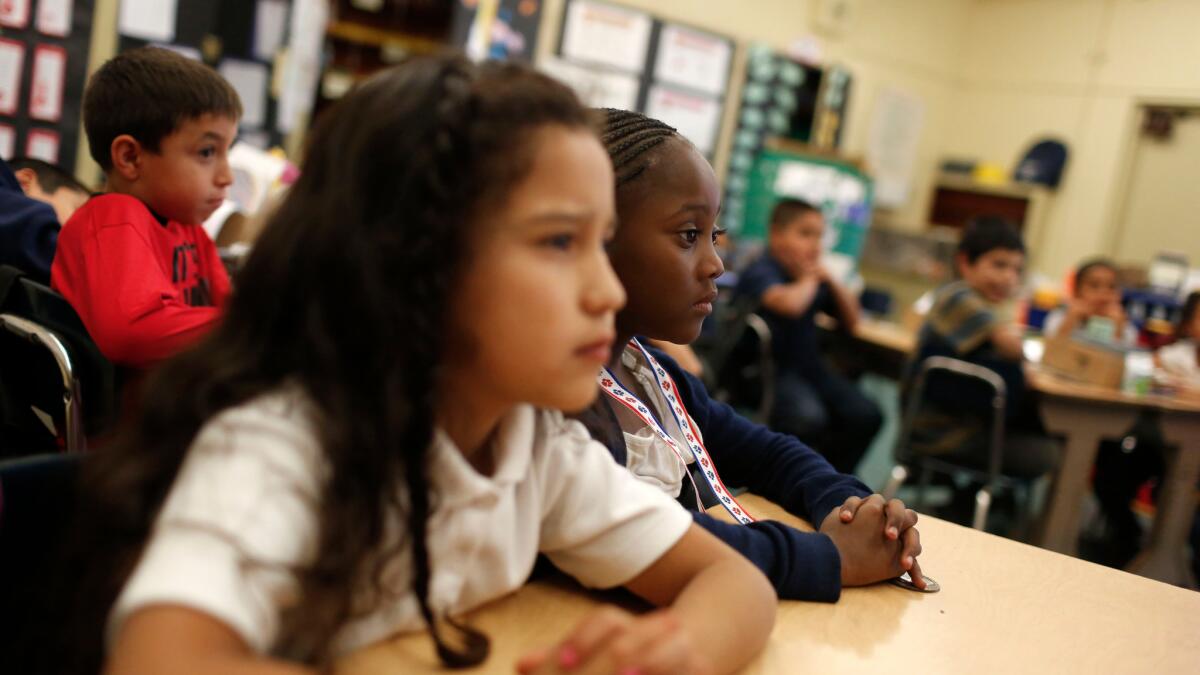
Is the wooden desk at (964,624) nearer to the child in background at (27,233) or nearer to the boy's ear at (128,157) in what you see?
the boy's ear at (128,157)

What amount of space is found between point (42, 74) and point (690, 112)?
3588 mm

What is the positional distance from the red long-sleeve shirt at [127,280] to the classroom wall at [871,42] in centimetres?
401

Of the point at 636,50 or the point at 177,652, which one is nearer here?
the point at 177,652

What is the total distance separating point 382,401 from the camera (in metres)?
0.60

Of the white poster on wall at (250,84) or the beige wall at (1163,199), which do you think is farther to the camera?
the beige wall at (1163,199)

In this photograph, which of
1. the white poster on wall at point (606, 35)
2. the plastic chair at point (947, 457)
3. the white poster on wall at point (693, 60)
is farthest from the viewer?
the white poster on wall at point (693, 60)

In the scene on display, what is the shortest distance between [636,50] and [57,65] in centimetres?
314

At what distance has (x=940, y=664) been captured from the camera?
833mm

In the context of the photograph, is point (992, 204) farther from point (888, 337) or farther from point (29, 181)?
point (29, 181)

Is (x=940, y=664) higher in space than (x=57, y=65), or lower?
lower

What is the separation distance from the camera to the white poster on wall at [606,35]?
5309 millimetres

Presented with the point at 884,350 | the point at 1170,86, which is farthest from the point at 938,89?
the point at 884,350

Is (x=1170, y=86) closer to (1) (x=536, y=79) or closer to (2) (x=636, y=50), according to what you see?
(2) (x=636, y=50)

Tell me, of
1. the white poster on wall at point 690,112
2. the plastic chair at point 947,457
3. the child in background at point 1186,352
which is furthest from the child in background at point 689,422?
the white poster on wall at point 690,112
